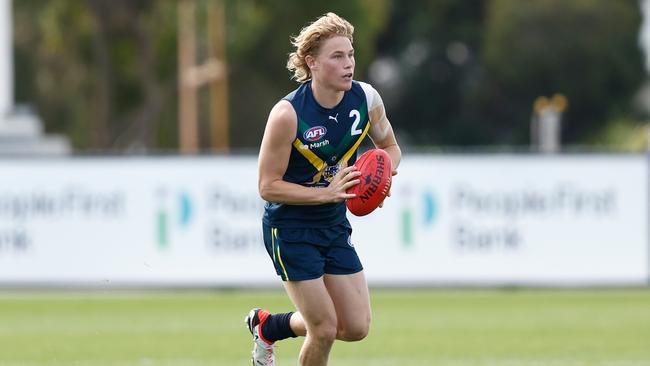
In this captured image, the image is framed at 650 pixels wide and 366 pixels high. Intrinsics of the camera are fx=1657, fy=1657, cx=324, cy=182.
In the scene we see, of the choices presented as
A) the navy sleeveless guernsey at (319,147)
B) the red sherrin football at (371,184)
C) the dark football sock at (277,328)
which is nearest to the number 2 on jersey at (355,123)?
the navy sleeveless guernsey at (319,147)

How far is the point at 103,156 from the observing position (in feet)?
72.2

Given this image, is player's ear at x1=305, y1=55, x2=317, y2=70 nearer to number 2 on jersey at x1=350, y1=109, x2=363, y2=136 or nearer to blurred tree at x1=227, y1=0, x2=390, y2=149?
number 2 on jersey at x1=350, y1=109, x2=363, y2=136

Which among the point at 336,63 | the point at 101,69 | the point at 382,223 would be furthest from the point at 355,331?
the point at 101,69

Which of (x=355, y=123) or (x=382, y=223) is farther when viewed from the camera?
(x=382, y=223)

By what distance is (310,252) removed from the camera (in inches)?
397

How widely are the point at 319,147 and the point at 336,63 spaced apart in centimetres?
52

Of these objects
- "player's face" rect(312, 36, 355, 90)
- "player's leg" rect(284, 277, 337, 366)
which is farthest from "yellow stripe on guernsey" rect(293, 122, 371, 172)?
"player's leg" rect(284, 277, 337, 366)

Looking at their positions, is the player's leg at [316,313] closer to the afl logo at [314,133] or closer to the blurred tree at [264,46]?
the afl logo at [314,133]

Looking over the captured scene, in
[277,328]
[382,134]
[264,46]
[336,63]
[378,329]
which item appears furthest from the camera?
[264,46]

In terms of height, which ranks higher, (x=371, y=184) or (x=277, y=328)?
(x=371, y=184)

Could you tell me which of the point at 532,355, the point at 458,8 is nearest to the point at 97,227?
the point at 532,355

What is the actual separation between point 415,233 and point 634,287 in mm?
3090

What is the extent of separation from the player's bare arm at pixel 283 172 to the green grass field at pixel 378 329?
3.33m

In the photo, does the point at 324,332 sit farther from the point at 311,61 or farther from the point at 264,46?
the point at 264,46
